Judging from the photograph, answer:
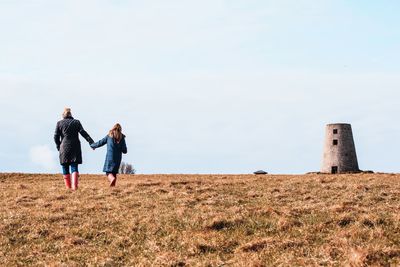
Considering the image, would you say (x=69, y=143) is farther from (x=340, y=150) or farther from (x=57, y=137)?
(x=340, y=150)

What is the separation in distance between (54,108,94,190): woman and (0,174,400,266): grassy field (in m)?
2.04

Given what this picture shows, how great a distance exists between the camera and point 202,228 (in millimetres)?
12414

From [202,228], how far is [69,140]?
10063 millimetres

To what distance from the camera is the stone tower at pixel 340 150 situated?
41531 mm

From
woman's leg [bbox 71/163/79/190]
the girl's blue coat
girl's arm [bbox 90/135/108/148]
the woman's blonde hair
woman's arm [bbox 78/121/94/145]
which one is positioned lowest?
woman's leg [bbox 71/163/79/190]

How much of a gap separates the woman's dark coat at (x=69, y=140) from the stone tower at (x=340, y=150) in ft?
83.7

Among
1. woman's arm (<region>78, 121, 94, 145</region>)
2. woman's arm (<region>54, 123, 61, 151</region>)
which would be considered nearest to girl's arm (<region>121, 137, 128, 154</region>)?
woman's arm (<region>78, 121, 94, 145</region>)

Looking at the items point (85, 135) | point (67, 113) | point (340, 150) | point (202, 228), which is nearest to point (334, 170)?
point (340, 150)

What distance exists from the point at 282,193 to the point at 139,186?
18.4 ft

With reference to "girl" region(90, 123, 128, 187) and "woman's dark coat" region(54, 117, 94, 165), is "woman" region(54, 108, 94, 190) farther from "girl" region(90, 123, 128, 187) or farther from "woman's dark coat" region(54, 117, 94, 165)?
"girl" region(90, 123, 128, 187)

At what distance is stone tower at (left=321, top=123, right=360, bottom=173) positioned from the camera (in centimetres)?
4153

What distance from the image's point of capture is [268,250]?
10.4 m

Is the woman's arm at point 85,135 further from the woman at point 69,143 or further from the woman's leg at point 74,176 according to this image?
the woman's leg at point 74,176

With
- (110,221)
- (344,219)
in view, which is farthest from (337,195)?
(110,221)
